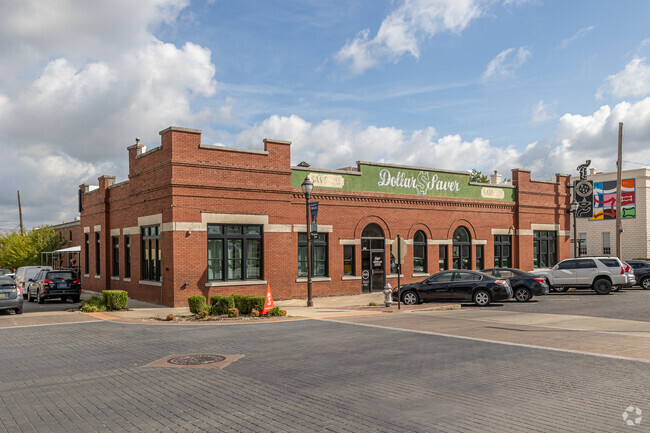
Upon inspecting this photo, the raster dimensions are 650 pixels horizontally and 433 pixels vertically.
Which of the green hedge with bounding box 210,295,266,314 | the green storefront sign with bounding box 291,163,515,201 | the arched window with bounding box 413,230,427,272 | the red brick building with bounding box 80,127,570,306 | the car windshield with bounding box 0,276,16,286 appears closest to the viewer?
the green hedge with bounding box 210,295,266,314

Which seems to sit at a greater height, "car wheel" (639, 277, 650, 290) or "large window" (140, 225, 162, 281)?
"large window" (140, 225, 162, 281)

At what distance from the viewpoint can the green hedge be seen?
18672 mm

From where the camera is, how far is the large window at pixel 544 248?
119ft

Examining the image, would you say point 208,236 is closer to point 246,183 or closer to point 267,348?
point 246,183

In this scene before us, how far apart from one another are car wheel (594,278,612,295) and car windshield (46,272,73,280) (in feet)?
86.0

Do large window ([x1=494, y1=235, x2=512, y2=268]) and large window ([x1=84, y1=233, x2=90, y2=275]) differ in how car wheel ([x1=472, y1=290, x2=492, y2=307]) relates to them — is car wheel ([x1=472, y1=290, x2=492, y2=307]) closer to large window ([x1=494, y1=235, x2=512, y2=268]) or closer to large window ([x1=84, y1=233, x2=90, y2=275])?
large window ([x1=494, y1=235, x2=512, y2=268])

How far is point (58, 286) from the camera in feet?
86.8

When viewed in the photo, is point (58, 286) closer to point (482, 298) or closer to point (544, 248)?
point (482, 298)

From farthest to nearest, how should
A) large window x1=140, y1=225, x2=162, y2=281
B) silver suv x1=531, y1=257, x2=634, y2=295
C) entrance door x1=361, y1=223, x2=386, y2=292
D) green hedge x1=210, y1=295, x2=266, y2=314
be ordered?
entrance door x1=361, y1=223, x2=386, y2=292
silver suv x1=531, y1=257, x2=634, y2=295
large window x1=140, y1=225, x2=162, y2=281
green hedge x1=210, y1=295, x2=266, y2=314

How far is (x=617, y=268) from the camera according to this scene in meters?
27.2

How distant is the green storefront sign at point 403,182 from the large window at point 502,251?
2.53m

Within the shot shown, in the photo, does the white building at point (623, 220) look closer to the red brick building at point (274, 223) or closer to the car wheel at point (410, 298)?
the red brick building at point (274, 223)

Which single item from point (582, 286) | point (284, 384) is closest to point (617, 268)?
point (582, 286)

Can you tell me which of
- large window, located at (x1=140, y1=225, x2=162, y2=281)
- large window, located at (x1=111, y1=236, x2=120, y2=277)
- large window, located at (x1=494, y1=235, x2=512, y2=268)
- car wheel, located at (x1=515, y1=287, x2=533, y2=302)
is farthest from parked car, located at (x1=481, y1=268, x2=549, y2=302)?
large window, located at (x1=111, y1=236, x2=120, y2=277)
